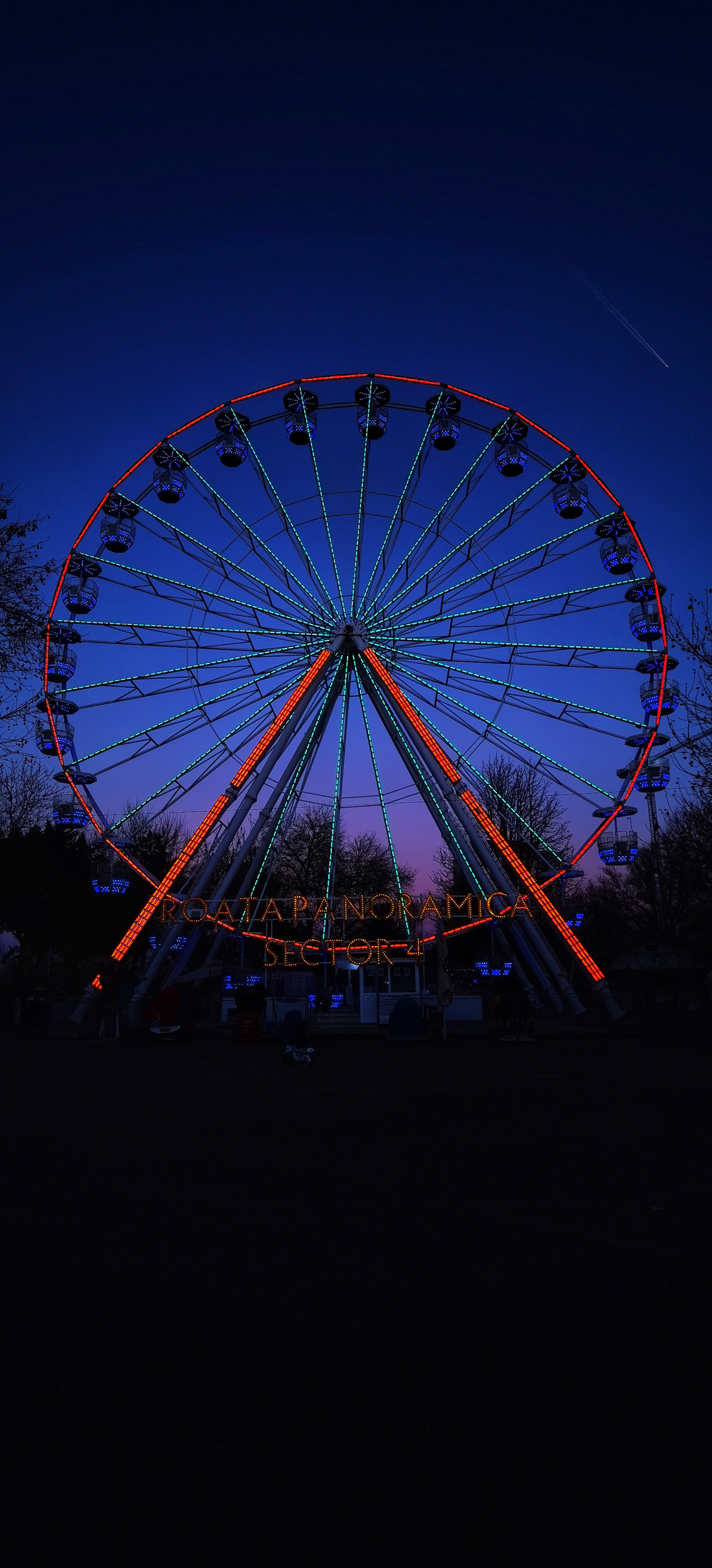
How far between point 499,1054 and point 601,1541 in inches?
693

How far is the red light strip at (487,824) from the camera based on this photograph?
24859 millimetres

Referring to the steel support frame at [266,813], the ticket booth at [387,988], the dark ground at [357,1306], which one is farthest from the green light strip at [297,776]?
the dark ground at [357,1306]

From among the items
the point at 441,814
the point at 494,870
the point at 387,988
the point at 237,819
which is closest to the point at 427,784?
the point at 441,814

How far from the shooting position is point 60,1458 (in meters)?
2.68

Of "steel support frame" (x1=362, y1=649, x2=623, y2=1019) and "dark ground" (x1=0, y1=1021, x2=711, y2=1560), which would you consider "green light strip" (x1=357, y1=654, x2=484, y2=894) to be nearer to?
"steel support frame" (x1=362, y1=649, x2=623, y2=1019)

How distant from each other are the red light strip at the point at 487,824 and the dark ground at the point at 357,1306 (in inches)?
609

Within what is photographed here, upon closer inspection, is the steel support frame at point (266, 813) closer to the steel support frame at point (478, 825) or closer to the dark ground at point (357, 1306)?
the steel support frame at point (478, 825)

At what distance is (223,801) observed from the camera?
26359 millimetres

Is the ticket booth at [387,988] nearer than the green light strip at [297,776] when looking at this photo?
No

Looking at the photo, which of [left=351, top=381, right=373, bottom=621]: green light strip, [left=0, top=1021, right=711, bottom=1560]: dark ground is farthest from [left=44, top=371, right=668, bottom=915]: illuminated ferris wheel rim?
[left=0, top=1021, right=711, bottom=1560]: dark ground

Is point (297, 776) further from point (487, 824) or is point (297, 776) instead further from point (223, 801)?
point (487, 824)

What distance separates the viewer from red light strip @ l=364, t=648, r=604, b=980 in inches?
979

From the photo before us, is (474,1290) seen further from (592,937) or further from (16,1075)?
(592,937)

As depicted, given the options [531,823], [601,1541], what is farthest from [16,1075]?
[531,823]
